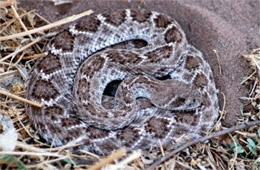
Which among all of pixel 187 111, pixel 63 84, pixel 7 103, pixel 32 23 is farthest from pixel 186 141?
pixel 32 23

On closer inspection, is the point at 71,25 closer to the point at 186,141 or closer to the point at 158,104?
the point at 158,104

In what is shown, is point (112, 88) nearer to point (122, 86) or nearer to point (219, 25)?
point (122, 86)

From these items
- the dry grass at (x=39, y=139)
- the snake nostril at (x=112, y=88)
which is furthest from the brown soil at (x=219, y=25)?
the snake nostril at (x=112, y=88)

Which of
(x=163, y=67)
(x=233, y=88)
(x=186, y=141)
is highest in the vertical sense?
(x=163, y=67)

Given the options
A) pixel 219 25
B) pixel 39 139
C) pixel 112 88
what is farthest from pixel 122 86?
pixel 219 25

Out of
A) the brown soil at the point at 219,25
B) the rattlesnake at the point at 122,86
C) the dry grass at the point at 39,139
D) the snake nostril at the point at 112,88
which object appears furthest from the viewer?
the snake nostril at the point at 112,88

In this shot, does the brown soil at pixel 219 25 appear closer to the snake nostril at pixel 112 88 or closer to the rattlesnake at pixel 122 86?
the rattlesnake at pixel 122 86
